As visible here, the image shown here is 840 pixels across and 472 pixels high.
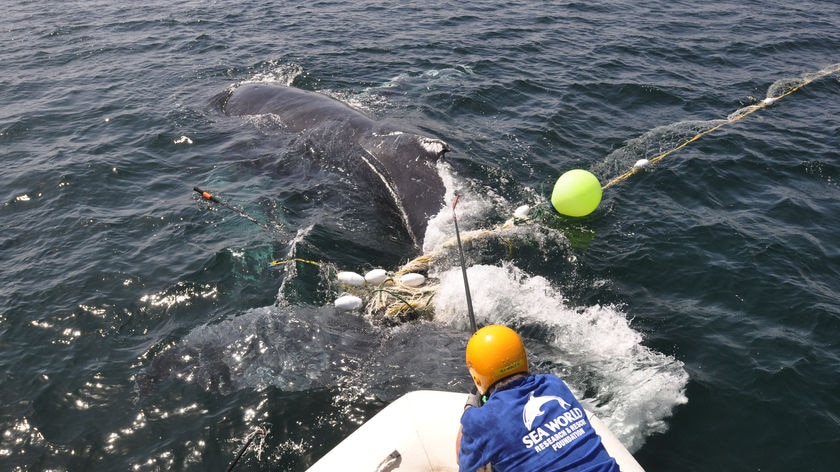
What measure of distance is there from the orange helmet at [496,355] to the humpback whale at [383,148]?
4.60 meters

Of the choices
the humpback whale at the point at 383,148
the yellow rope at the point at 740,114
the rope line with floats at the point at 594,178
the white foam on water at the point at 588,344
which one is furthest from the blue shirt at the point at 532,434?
the yellow rope at the point at 740,114

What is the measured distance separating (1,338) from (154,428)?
2.95m

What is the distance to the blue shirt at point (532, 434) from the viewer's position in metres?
3.24

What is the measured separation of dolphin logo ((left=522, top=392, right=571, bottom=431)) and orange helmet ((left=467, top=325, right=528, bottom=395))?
0.23 meters

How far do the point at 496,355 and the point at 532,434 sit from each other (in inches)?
20.5

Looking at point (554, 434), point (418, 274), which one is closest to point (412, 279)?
point (418, 274)

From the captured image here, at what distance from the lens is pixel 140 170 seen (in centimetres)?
1084

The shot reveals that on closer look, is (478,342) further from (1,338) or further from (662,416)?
(1,338)

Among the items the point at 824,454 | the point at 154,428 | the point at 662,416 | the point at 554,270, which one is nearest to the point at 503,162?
the point at 554,270

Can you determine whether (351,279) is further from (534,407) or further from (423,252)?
(534,407)

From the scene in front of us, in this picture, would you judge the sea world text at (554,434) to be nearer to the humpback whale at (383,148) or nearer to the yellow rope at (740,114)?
the humpback whale at (383,148)

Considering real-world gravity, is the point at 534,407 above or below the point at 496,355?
below

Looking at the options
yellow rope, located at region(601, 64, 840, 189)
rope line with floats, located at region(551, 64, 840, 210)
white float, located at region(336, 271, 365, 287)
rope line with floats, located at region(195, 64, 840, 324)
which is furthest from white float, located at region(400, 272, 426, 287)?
yellow rope, located at region(601, 64, 840, 189)

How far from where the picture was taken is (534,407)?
3.37m
